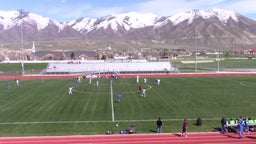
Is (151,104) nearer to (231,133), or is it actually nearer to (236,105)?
(236,105)

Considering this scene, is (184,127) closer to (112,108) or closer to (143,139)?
(143,139)

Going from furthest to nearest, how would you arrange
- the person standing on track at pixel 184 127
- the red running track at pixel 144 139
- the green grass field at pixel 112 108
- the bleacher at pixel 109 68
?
the bleacher at pixel 109 68, the green grass field at pixel 112 108, the person standing on track at pixel 184 127, the red running track at pixel 144 139

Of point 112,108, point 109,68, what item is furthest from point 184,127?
point 109,68

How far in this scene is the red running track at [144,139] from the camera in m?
26.0

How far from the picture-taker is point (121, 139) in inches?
1054

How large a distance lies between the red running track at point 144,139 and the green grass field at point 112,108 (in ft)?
5.43

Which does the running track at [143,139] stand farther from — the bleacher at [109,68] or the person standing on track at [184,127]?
the bleacher at [109,68]

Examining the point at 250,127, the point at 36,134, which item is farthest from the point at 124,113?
the point at 250,127

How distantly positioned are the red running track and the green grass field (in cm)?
165

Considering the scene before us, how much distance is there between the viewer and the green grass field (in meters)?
30.7

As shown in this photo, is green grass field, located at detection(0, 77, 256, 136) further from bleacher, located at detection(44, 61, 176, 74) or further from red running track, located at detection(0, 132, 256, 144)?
bleacher, located at detection(44, 61, 176, 74)

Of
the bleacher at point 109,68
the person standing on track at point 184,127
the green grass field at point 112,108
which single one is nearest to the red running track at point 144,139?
the person standing on track at point 184,127

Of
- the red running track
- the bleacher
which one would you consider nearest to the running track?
the red running track

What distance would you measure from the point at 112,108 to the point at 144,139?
38.9 feet
